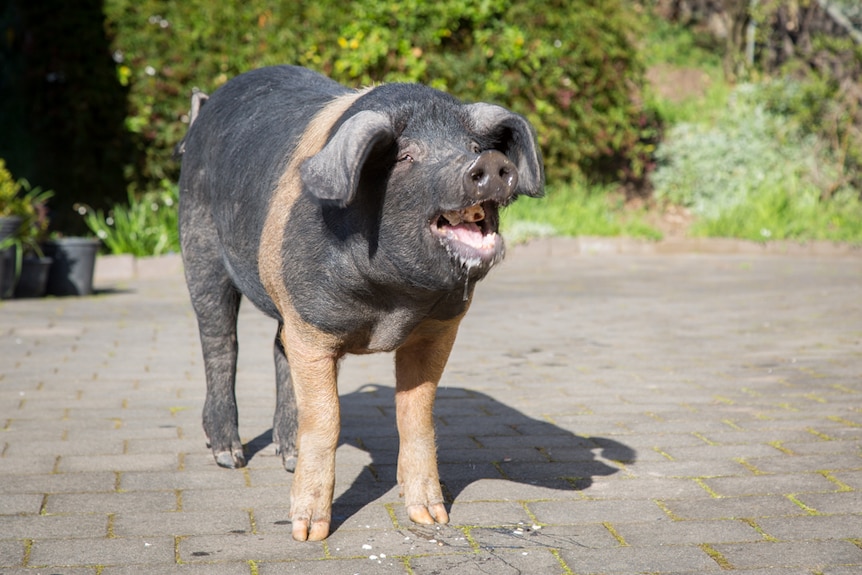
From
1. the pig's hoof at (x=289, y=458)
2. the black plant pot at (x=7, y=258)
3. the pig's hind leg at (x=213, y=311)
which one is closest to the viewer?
the pig's hoof at (x=289, y=458)

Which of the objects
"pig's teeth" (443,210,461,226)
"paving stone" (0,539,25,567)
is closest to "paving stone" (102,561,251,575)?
"paving stone" (0,539,25,567)

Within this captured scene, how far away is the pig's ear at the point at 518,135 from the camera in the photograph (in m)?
3.19

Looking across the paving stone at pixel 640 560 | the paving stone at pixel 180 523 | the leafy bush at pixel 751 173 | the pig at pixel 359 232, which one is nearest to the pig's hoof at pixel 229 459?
the pig at pixel 359 232

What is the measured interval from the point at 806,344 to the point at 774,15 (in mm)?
10913

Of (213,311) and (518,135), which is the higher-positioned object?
(518,135)

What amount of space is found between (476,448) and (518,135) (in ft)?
5.80

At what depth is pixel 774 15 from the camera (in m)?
16.5

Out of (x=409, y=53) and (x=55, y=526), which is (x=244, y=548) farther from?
(x=409, y=53)

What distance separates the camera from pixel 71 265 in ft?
32.5

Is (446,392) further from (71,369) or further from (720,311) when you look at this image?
(720,311)

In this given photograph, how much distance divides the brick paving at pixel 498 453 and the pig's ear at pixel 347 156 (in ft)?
3.79

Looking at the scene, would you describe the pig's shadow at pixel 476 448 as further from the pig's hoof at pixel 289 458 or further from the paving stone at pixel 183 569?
the paving stone at pixel 183 569

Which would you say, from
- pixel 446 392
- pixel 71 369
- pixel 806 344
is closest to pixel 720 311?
pixel 806 344

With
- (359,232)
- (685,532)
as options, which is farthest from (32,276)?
(685,532)
